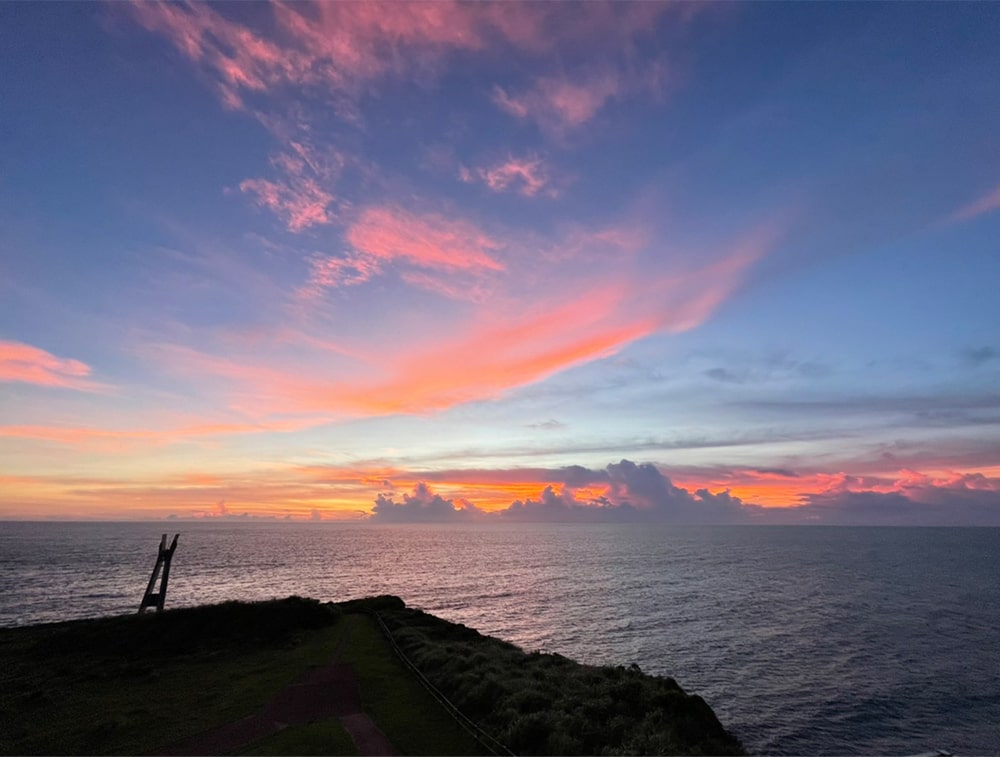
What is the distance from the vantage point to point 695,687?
36.4 m

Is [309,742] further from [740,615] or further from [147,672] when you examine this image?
[740,615]

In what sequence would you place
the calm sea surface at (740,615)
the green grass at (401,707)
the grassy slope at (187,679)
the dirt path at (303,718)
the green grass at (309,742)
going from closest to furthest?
the green grass at (309,742) → the green grass at (401,707) → the dirt path at (303,718) → the grassy slope at (187,679) → the calm sea surface at (740,615)

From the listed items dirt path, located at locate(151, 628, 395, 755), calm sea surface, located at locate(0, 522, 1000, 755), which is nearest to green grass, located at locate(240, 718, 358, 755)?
dirt path, located at locate(151, 628, 395, 755)

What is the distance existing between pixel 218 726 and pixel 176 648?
51.8 feet

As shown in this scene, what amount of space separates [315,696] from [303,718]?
2.76m

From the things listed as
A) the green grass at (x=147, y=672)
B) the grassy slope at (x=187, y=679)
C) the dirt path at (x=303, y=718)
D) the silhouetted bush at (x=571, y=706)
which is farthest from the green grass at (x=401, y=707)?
the green grass at (x=147, y=672)

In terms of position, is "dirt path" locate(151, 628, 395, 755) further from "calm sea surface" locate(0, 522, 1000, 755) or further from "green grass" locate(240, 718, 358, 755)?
"calm sea surface" locate(0, 522, 1000, 755)

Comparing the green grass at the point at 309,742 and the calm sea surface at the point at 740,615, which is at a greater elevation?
the green grass at the point at 309,742

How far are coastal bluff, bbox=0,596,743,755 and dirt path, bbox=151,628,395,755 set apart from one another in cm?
8

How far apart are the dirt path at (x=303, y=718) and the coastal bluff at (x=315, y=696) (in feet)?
0.27

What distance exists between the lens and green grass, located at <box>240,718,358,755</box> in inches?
719

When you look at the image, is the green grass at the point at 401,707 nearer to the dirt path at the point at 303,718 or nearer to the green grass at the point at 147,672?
the dirt path at the point at 303,718

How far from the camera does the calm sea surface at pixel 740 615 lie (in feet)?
105

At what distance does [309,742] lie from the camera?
1892cm
